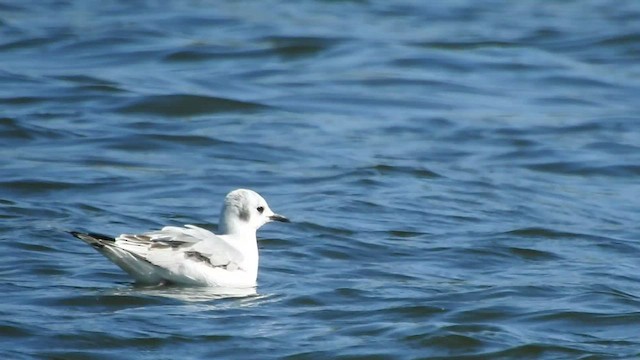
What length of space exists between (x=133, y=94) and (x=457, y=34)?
5.98 metres

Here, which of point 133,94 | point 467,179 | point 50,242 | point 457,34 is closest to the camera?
point 50,242

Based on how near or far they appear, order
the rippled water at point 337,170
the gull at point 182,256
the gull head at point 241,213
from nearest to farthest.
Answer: the rippled water at point 337,170
the gull at point 182,256
the gull head at point 241,213

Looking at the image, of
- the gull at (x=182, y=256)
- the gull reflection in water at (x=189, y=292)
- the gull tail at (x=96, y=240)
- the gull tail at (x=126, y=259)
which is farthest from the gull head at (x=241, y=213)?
the gull tail at (x=96, y=240)

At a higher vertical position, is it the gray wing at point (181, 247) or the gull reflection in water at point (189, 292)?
the gray wing at point (181, 247)

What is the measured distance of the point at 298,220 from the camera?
12.4 meters

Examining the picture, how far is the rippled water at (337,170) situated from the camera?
9438 mm

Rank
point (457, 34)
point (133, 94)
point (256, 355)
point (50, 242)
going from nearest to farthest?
point (256, 355) < point (50, 242) < point (133, 94) < point (457, 34)

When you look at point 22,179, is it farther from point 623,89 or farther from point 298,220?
point 623,89

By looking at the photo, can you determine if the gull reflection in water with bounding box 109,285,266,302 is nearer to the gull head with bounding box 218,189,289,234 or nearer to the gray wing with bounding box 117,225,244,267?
the gray wing with bounding box 117,225,244,267

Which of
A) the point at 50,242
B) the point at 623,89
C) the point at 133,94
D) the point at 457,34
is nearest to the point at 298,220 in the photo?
the point at 50,242

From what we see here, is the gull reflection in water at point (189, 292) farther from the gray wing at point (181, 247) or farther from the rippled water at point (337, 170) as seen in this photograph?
the gray wing at point (181, 247)

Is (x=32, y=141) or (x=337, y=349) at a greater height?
(x=32, y=141)

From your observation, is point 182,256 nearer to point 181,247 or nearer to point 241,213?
point 181,247

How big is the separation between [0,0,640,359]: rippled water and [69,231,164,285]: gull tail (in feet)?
0.35
